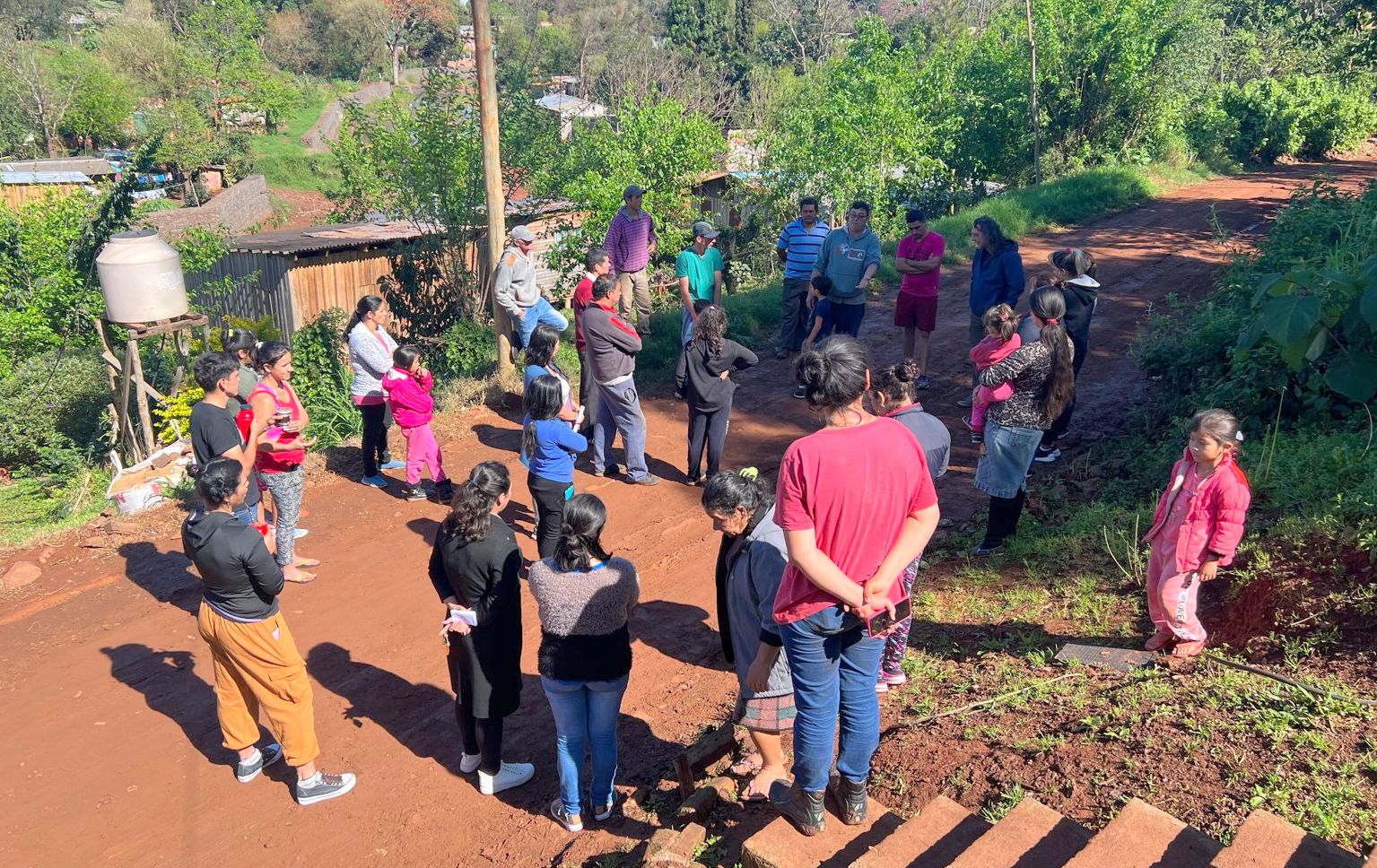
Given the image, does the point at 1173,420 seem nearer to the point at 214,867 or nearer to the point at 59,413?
the point at 214,867

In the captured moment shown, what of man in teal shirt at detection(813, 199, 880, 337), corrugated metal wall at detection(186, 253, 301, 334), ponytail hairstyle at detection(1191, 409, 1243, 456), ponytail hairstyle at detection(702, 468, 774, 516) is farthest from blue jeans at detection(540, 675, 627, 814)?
corrugated metal wall at detection(186, 253, 301, 334)

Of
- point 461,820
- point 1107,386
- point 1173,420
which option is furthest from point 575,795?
point 1107,386

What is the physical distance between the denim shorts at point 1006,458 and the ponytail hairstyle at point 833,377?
297 cm

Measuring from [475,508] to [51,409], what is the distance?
10924mm

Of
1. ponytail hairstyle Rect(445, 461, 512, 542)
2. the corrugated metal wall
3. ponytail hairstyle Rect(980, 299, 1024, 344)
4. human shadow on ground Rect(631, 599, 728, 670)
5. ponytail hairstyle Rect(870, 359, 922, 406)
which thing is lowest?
the corrugated metal wall

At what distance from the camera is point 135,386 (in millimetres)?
10094

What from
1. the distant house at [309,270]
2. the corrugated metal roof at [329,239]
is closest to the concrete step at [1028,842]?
the distant house at [309,270]

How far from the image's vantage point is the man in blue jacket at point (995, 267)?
8195mm

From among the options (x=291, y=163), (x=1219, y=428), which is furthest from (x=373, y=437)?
(x=291, y=163)

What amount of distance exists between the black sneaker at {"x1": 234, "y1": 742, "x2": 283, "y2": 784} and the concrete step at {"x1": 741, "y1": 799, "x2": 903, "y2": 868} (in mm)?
2833

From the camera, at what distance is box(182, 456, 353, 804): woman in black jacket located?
14.6 feet

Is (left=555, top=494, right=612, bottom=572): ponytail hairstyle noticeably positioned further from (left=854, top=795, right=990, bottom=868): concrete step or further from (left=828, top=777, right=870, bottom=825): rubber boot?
(left=854, top=795, right=990, bottom=868): concrete step

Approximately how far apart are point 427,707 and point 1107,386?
6.83m

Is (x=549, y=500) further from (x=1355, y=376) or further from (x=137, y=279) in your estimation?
(x=137, y=279)
